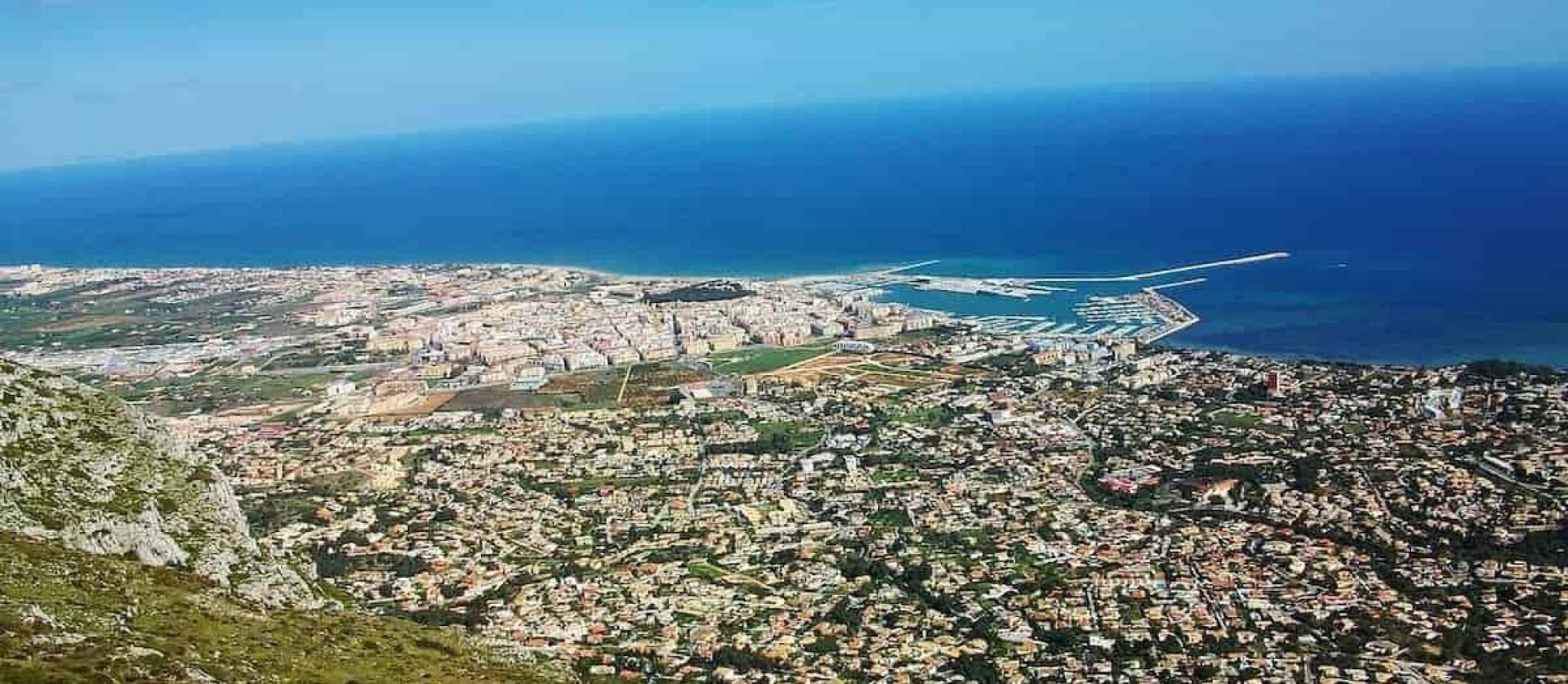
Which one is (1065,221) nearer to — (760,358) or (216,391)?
(760,358)

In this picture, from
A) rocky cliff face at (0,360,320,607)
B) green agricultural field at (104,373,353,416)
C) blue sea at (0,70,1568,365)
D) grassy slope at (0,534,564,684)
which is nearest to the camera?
grassy slope at (0,534,564,684)

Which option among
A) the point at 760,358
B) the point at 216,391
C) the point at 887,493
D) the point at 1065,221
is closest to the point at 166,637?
the point at 887,493

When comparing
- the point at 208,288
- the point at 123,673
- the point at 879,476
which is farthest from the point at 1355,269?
the point at 123,673

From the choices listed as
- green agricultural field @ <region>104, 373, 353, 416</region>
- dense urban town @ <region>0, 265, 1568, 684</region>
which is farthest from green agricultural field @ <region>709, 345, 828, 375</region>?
green agricultural field @ <region>104, 373, 353, 416</region>

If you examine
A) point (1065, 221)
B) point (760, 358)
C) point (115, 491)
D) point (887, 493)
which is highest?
point (115, 491)

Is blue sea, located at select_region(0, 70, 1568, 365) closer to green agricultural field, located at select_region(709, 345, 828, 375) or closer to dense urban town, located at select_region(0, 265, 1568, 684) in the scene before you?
dense urban town, located at select_region(0, 265, 1568, 684)

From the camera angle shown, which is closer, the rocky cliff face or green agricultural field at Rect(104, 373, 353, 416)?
the rocky cliff face

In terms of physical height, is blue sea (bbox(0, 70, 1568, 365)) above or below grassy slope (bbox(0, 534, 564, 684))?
below

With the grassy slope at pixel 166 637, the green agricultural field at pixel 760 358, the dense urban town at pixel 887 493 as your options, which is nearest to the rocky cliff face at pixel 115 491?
the grassy slope at pixel 166 637
